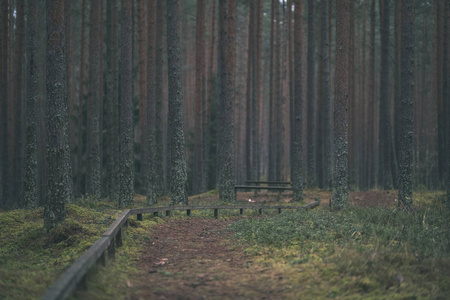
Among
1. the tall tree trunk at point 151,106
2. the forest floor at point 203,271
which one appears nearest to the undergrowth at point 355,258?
the forest floor at point 203,271

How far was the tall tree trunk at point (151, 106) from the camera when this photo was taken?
1934 centimetres

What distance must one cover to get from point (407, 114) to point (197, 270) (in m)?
10.1

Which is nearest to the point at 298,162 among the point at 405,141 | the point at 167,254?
the point at 405,141

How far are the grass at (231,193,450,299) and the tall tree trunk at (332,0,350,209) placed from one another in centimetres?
496

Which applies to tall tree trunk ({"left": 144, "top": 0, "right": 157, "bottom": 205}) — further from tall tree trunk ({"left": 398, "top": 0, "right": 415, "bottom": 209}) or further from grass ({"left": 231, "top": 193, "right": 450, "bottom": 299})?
tall tree trunk ({"left": 398, "top": 0, "right": 415, "bottom": 209})

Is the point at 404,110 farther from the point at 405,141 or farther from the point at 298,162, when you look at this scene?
the point at 298,162

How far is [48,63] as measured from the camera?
998cm

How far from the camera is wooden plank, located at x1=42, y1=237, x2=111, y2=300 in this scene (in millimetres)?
4258

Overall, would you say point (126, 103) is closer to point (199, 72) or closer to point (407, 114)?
point (199, 72)

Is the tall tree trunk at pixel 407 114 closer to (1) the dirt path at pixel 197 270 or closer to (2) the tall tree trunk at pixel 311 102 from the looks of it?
(1) the dirt path at pixel 197 270

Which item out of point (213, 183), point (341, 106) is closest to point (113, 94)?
point (213, 183)

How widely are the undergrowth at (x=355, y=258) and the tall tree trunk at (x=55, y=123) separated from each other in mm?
4122

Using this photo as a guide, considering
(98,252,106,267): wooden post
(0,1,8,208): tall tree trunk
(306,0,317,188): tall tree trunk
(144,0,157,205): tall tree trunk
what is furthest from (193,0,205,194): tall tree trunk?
(98,252,106,267): wooden post

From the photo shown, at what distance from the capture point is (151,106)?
20.2m
